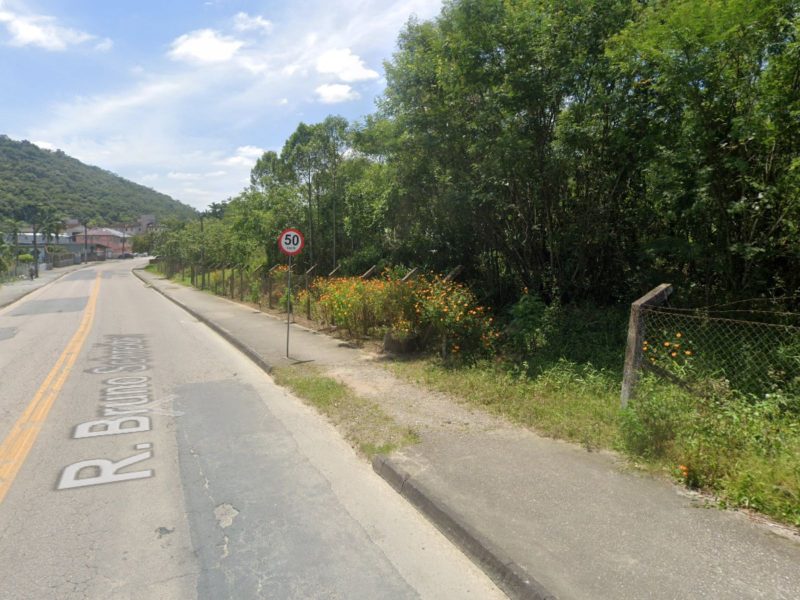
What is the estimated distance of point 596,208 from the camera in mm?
8438

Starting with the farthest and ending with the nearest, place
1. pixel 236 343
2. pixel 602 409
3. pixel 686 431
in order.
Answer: pixel 236 343, pixel 602 409, pixel 686 431

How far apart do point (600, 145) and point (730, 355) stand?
3.73 metres

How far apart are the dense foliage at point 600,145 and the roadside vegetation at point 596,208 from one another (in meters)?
0.03

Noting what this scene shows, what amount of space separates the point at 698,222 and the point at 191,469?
6806mm

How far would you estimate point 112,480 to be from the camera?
4.51m

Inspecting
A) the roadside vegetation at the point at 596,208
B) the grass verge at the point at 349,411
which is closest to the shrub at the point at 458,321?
the roadside vegetation at the point at 596,208

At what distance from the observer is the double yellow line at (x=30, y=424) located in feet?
Result: 15.5

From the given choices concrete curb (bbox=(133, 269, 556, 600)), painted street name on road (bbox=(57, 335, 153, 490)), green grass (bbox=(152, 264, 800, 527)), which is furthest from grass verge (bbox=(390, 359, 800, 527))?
painted street name on road (bbox=(57, 335, 153, 490))

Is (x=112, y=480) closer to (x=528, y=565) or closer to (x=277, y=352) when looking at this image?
(x=528, y=565)

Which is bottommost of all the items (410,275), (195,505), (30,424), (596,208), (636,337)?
(30,424)

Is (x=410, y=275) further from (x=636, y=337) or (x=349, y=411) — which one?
(x=636, y=337)

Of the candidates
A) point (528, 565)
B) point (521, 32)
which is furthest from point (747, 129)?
point (528, 565)

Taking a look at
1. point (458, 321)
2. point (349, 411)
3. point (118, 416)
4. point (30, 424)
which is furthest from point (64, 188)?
point (349, 411)

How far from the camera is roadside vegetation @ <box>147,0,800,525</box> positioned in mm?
4930
